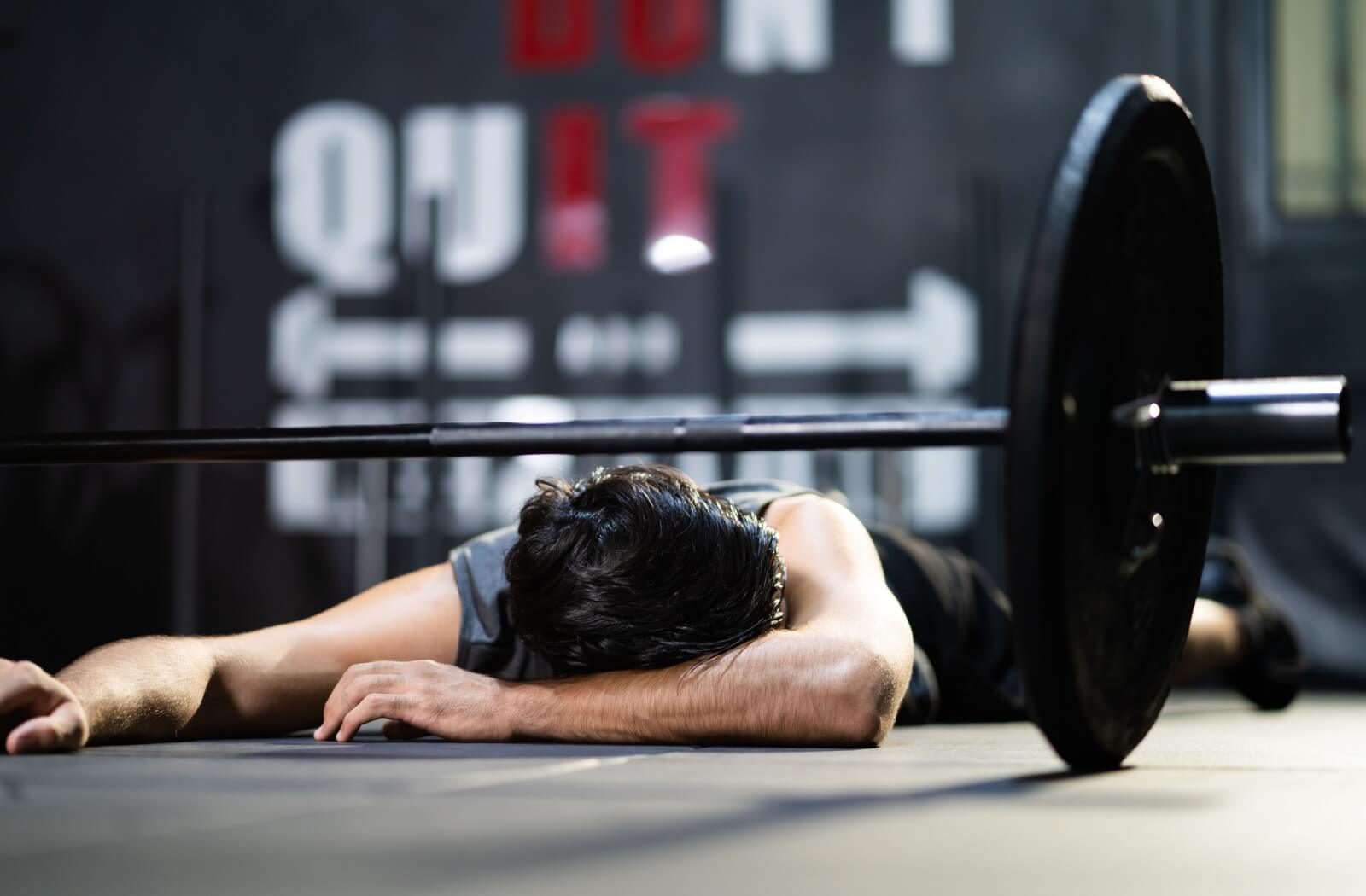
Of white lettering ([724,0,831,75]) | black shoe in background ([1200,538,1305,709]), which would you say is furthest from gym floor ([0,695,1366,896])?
white lettering ([724,0,831,75])

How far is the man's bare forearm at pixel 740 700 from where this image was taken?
1.38 m

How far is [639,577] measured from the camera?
1.50 metres

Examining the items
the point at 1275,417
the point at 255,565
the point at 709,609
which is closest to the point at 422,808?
the point at 709,609

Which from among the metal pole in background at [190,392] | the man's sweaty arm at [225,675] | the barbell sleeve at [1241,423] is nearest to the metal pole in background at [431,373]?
the metal pole in background at [190,392]

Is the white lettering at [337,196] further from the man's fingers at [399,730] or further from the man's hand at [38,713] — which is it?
the man's hand at [38,713]

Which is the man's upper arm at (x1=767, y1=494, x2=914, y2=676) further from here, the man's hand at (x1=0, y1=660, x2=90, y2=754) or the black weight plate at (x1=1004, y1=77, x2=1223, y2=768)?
the man's hand at (x1=0, y1=660, x2=90, y2=754)

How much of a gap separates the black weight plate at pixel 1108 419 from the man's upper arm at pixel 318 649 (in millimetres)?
861

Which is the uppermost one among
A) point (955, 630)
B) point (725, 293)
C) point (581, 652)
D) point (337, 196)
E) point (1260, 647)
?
point (337, 196)

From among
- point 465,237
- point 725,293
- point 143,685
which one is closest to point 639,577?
point 143,685

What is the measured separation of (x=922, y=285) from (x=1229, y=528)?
3.59 feet

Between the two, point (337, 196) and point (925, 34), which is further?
point (337, 196)

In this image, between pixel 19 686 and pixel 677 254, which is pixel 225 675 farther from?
pixel 677 254

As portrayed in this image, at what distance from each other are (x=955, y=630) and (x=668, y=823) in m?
1.30

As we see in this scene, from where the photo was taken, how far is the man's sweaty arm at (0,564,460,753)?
4.32ft
